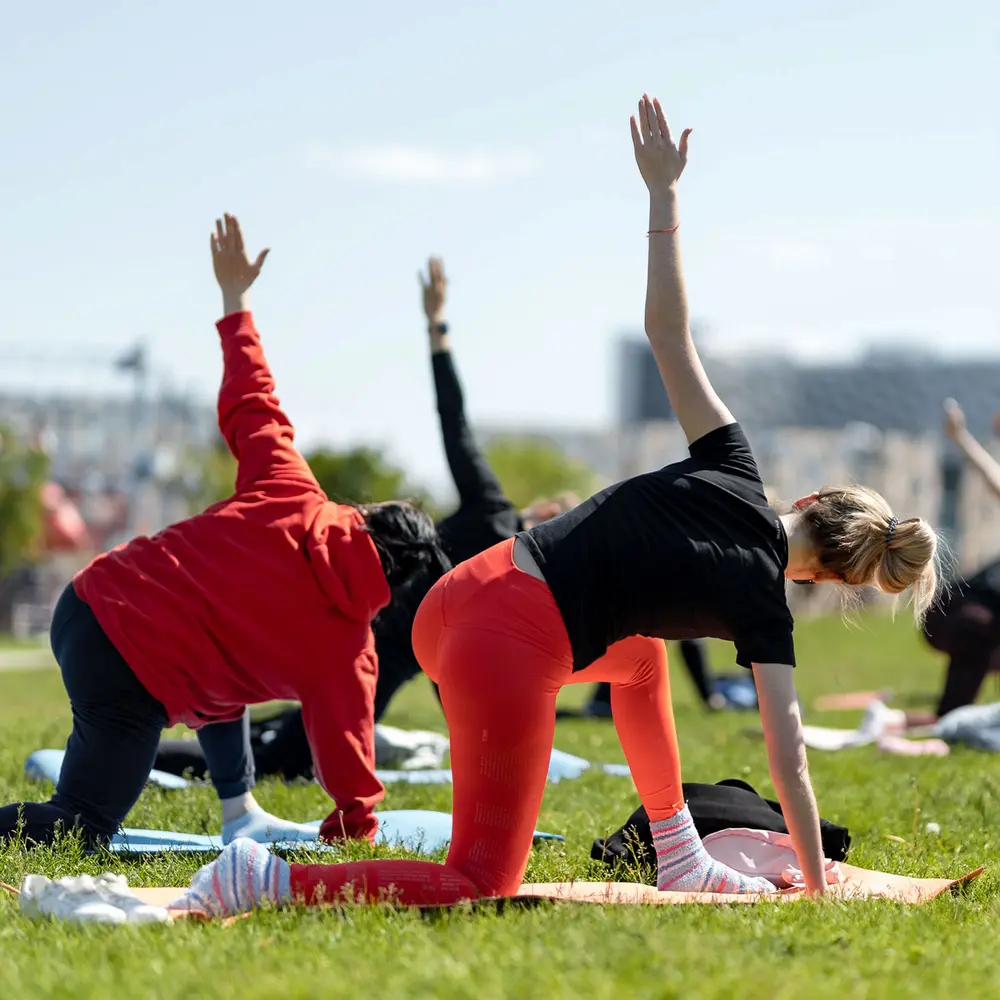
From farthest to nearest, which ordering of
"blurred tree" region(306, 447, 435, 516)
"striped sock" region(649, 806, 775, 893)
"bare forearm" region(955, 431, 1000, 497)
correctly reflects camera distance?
1. "blurred tree" region(306, 447, 435, 516)
2. "bare forearm" region(955, 431, 1000, 497)
3. "striped sock" region(649, 806, 775, 893)

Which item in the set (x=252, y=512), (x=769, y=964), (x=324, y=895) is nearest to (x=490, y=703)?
(x=324, y=895)

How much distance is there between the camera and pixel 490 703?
370 cm

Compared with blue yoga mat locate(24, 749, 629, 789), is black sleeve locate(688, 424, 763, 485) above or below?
above

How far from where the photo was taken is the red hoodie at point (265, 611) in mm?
4578

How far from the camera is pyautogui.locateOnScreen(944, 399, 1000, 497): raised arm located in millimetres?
8320

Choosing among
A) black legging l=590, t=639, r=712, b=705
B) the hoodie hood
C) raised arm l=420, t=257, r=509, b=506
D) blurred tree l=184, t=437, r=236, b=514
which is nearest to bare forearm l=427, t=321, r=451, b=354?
raised arm l=420, t=257, r=509, b=506

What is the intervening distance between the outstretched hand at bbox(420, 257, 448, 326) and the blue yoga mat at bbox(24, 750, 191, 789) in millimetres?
2516

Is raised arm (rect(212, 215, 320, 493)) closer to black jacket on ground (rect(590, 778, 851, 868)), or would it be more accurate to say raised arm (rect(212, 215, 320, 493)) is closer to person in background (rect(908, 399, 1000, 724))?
black jacket on ground (rect(590, 778, 851, 868))

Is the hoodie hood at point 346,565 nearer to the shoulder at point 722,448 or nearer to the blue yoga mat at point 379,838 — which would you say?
the blue yoga mat at point 379,838

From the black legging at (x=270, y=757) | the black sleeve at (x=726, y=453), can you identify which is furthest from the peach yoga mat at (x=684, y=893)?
the black legging at (x=270, y=757)

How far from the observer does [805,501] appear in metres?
4.07

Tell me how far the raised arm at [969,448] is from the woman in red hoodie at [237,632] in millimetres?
4544

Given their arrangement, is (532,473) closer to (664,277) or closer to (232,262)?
(232,262)

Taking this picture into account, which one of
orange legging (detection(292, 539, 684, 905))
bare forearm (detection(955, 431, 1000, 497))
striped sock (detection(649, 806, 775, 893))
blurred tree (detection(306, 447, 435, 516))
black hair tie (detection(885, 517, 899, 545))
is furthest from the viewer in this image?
blurred tree (detection(306, 447, 435, 516))
